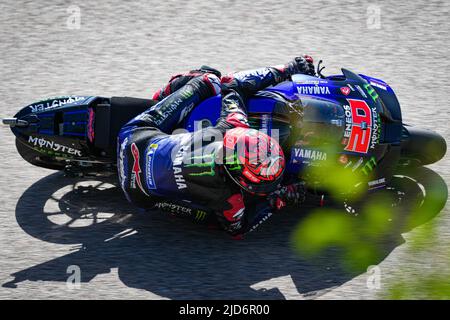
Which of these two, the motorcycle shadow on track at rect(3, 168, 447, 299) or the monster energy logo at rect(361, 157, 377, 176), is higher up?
the monster energy logo at rect(361, 157, 377, 176)

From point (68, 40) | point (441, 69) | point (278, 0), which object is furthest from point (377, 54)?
point (68, 40)

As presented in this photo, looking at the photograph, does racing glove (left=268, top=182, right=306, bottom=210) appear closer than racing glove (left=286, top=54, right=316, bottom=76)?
Yes

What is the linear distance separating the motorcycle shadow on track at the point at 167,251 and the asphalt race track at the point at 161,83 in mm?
13

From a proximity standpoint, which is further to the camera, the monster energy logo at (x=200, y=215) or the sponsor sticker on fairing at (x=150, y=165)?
the monster energy logo at (x=200, y=215)

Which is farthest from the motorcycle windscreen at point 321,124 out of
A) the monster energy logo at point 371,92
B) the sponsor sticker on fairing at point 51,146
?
the sponsor sticker on fairing at point 51,146

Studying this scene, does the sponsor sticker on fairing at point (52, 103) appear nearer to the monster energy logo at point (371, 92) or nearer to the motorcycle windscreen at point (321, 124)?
the motorcycle windscreen at point (321, 124)

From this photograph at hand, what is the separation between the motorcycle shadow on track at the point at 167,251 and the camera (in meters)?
4.80

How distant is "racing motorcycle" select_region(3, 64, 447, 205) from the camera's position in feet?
17.4

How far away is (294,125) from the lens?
5.24 metres

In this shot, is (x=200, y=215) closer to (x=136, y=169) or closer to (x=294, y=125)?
(x=136, y=169)

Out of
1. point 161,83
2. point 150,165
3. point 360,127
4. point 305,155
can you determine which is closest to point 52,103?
point 150,165

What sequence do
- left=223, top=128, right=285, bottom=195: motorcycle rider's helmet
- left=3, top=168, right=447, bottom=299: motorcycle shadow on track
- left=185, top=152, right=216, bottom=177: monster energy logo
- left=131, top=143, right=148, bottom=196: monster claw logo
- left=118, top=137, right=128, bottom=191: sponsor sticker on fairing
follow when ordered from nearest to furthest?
left=223, top=128, right=285, bottom=195: motorcycle rider's helmet → left=185, top=152, right=216, bottom=177: monster energy logo → left=3, top=168, right=447, bottom=299: motorcycle shadow on track → left=131, top=143, right=148, bottom=196: monster claw logo → left=118, top=137, right=128, bottom=191: sponsor sticker on fairing

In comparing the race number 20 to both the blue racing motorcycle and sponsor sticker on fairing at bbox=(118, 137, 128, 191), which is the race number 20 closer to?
the blue racing motorcycle

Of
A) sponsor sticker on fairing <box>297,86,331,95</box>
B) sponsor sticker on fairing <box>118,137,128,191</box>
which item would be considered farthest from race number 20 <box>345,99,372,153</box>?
sponsor sticker on fairing <box>118,137,128,191</box>
